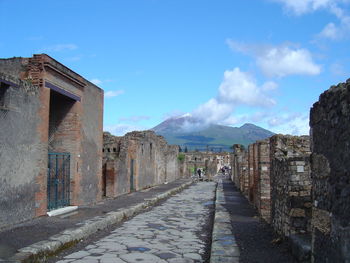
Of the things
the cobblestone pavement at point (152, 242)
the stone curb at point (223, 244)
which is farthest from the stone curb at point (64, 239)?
the stone curb at point (223, 244)

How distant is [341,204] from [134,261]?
330 centimetres

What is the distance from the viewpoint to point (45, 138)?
29.9 ft

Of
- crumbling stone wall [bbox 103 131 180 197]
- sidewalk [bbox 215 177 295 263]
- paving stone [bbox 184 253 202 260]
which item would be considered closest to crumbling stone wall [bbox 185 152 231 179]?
crumbling stone wall [bbox 103 131 180 197]

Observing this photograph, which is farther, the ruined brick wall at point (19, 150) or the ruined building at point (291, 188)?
the ruined brick wall at point (19, 150)

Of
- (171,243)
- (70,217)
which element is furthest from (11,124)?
(171,243)

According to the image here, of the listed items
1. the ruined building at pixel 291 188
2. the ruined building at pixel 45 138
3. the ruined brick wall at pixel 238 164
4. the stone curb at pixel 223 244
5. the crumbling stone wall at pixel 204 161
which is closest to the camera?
the stone curb at pixel 223 244

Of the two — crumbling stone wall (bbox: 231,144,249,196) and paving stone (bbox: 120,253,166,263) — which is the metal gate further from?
crumbling stone wall (bbox: 231,144,249,196)

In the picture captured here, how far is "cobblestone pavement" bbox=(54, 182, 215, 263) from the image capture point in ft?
18.5

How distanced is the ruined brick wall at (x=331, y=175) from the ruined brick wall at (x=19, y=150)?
5880mm

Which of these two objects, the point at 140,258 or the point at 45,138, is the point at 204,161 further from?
the point at 140,258

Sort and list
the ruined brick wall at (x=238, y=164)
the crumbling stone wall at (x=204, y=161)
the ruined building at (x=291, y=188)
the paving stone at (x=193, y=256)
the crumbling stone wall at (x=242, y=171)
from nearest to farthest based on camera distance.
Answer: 1. the paving stone at (x=193, y=256)
2. the ruined building at (x=291, y=188)
3. the crumbling stone wall at (x=242, y=171)
4. the ruined brick wall at (x=238, y=164)
5. the crumbling stone wall at (x=204, y=161)

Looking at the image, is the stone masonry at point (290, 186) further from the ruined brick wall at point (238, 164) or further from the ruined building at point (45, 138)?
the ruined brick wall at point (238, 164)

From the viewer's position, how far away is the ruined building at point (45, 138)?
25.2 ft

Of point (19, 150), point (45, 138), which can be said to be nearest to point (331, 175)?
point (19, 150)
